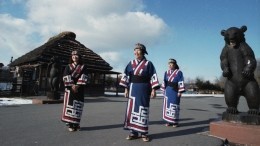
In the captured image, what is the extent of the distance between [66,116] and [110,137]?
1.32 metres

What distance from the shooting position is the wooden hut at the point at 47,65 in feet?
65.4

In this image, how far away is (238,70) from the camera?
19.7 feet

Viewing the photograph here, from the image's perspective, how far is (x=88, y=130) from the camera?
6461 millimetres

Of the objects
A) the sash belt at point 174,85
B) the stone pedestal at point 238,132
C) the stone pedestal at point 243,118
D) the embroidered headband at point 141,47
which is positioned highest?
the embroidered headband at point 141,47

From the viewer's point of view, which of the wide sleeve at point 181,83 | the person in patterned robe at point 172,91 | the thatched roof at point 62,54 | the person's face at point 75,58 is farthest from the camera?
the thatched roof at point 62,54

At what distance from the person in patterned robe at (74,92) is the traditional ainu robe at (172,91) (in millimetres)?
2690

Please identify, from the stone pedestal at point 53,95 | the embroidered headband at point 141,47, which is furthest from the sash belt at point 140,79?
the stone pedestal at point 53,95

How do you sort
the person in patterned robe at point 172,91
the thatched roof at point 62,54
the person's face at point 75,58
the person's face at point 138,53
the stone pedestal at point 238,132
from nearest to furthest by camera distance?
1. the stone pedestal at point 238,132
2. the person's face at point 138,53
3. the person's face at point 75,58
4. the person in patterned robe at point 172,91
5. the thatched roof at point 62,54

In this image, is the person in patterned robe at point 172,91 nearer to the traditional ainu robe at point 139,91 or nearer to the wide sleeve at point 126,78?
the traditional ainu robe at point 139,91

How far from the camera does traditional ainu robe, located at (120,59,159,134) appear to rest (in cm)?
564

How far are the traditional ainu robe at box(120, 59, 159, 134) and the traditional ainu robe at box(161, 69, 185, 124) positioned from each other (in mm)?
2283

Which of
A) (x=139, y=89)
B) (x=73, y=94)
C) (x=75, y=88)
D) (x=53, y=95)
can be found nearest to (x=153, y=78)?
(x=139, y=89)

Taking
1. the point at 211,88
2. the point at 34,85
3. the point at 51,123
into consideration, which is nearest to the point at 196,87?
the point at 211,88

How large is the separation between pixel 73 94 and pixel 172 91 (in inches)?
121
